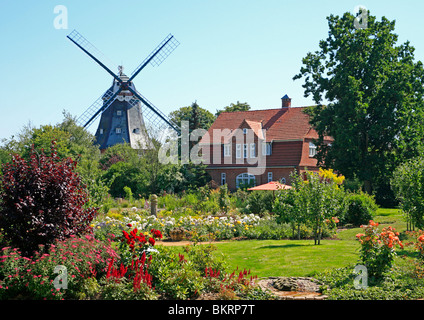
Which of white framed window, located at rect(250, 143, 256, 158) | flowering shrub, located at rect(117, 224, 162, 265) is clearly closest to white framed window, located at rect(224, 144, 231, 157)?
white framed window, located at rect(250, 143, 256, 158)

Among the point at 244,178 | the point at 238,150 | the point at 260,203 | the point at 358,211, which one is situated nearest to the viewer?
the point at 358,211

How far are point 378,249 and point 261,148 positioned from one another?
3074 cm

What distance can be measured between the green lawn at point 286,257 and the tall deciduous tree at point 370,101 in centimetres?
1674

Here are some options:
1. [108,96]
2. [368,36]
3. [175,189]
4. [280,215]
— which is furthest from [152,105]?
[280,215]

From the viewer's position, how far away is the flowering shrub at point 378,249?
1004 cm

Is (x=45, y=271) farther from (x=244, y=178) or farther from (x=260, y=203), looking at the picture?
(x=244, y=178)

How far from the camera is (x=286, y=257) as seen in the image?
13211 mm

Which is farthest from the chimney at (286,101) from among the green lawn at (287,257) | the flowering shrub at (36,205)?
the flowering shrub at (36,205)

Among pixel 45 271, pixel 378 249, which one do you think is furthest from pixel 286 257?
pixel 45 271
